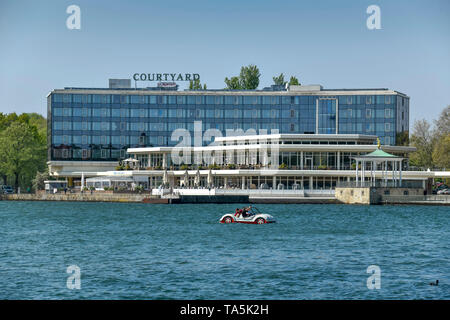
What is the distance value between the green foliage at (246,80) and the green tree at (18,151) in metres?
55.8

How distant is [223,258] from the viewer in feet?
169

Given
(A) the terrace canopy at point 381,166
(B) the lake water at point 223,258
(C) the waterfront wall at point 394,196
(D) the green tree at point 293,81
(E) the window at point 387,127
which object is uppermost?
(D) the green tree at point 293,81

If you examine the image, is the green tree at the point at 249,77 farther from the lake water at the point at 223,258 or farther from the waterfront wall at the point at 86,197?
the lake water at the point at 223,258

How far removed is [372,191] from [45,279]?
284 ft

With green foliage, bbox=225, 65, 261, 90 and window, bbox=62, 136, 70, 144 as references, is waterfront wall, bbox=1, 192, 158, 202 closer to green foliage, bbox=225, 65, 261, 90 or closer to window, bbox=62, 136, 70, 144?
window, bbox=62, 136, 70, 144

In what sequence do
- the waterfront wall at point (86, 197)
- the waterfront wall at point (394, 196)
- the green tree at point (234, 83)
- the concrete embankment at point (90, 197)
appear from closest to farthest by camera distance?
the waterfront wall at point (394, 196) < the concrete embankment at point (90, 197) < the waterfront wall at point (86, 197) < the green tree at point (234, 83)

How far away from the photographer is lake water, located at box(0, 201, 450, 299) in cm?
3906

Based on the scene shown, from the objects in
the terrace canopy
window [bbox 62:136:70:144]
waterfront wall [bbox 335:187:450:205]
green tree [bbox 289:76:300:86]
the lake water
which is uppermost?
green tree [bbox 289:76:300:86]

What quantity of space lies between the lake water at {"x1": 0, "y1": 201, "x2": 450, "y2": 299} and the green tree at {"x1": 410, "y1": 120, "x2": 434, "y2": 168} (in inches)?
3059

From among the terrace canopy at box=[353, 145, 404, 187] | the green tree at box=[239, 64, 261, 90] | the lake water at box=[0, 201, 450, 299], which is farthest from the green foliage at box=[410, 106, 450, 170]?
the lake water at box=[0, 201, 450, 299]

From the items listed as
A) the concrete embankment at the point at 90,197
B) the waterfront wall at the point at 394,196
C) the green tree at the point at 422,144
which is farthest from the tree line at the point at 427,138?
the concrete embankment at the point at 90,197

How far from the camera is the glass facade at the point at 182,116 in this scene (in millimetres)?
180125

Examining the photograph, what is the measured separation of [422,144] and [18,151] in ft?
293
